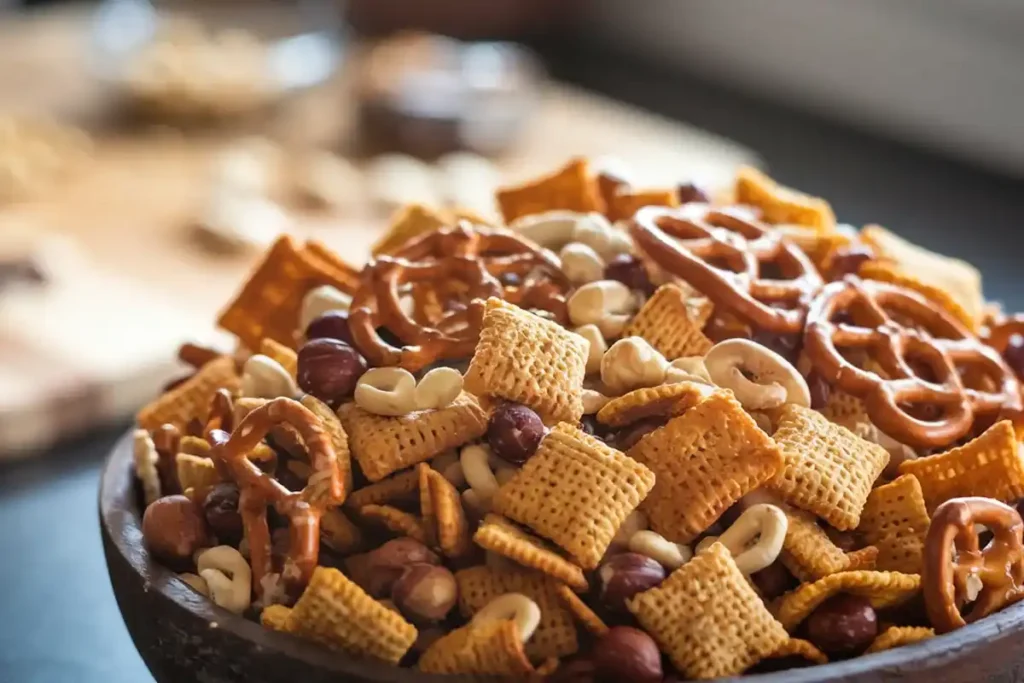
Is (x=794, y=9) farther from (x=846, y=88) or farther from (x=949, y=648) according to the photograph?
(x=949, y=648)

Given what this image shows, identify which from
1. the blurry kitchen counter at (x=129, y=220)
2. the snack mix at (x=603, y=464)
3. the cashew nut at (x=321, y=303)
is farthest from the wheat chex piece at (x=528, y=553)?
the blurry kitchen counter at (x=129, y=220)

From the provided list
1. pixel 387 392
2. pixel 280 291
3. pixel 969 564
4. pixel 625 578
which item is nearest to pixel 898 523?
pixel 969 564

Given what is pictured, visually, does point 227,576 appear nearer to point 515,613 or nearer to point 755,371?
point 515,613

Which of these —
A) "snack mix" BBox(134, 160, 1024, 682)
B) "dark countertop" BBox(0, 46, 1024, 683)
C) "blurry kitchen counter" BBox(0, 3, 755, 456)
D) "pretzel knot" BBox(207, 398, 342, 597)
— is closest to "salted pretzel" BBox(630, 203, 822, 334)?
"snack mix" BBox(134, 160, 1024, 682)

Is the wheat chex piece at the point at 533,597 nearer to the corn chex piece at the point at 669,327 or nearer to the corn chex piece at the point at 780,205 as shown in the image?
the corn chex piece at the point at 669,327

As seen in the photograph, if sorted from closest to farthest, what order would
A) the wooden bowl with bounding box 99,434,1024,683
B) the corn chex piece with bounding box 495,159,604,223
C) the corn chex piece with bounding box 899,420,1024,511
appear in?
the wooden bowl with bounding box 99,434,1024,683 → the corn chex piece with bounding box 899,420,1024,511 → the corn chex piece with bounding box 495,159,604,223

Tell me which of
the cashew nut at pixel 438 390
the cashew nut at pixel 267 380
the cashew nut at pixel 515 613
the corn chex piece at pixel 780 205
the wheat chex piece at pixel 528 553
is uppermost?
the corn chex piece at pixel 780 205

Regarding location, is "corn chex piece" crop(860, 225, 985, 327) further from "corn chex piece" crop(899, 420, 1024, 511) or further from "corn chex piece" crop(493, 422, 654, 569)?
"corn chex piece" crop(493, 422, 654, 569)
